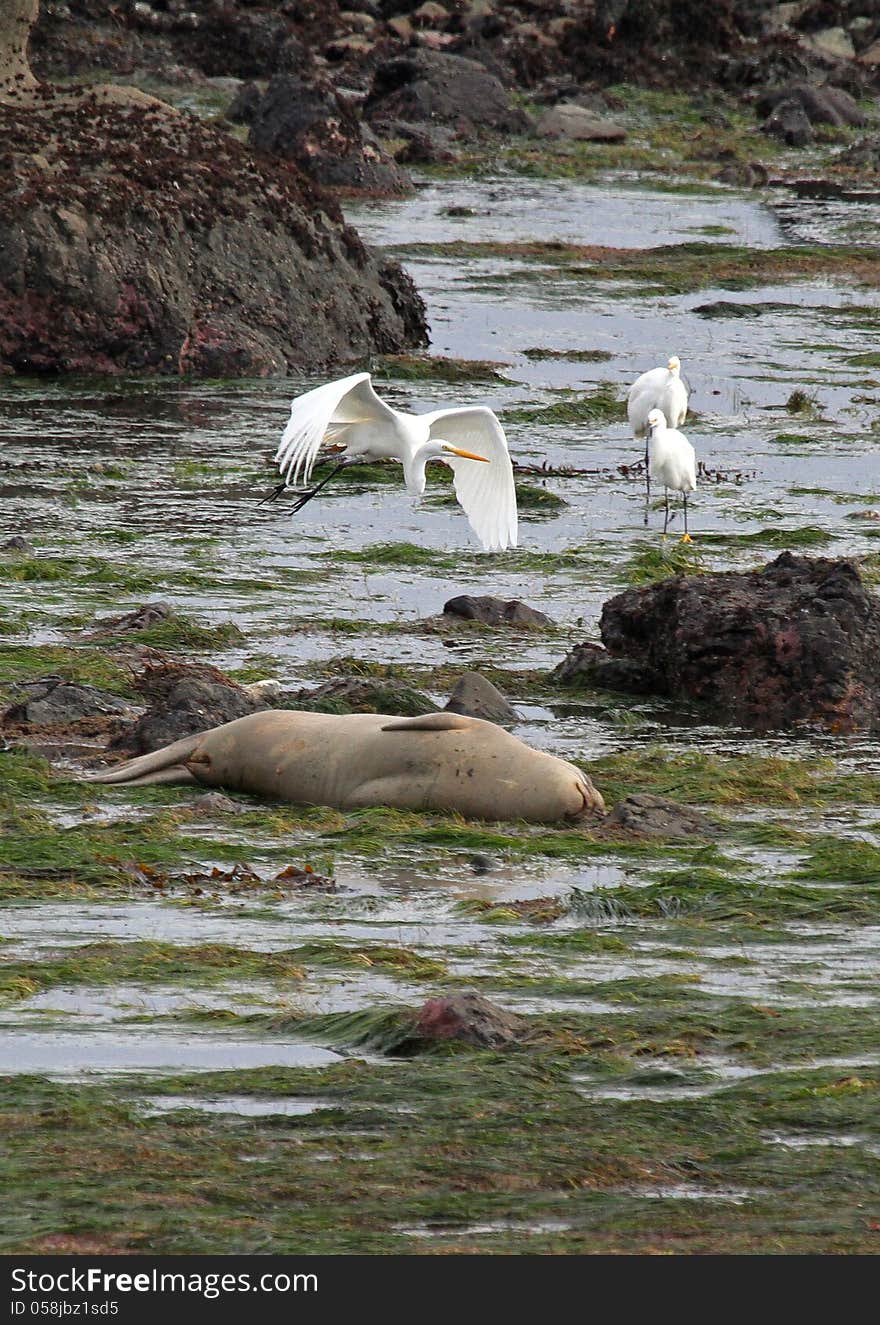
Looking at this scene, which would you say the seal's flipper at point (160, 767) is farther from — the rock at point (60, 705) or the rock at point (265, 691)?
the rock at point (265, 691)

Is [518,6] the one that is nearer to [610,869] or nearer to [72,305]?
[72,305]

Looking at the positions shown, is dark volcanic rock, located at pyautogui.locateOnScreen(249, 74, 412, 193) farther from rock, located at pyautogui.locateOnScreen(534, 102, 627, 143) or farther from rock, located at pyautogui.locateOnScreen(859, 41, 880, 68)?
rock, located at pyautogui.locateOnScreen(859, 41, 880, 68)

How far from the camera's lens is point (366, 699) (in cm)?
1062

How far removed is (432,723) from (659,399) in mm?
9614

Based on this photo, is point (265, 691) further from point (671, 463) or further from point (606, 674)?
point (671, 463)

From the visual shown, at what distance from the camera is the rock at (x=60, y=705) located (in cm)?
1045

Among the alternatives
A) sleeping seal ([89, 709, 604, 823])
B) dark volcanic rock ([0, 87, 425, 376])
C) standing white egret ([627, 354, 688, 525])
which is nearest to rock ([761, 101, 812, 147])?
dark volcanic rock ([0, 87, 425, 376])

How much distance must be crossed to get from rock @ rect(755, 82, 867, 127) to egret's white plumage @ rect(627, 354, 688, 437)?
3074 centimetres

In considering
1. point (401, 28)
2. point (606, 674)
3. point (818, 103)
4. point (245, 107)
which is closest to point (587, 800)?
point (606, 674)

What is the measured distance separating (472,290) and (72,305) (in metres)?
7.41

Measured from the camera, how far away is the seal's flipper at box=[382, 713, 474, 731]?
949cm

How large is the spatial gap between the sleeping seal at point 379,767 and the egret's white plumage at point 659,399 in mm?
9421

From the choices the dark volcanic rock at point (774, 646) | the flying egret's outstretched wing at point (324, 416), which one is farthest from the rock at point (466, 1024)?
the flying egret's outstretched wing at point (324, 416)

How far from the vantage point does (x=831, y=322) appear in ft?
86.5
